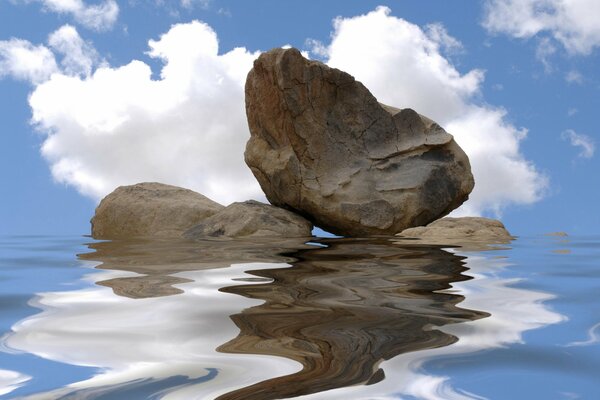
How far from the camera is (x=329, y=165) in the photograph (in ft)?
24.9

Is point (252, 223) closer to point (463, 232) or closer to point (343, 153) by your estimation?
point (343, 153)

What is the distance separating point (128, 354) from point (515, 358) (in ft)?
3.25

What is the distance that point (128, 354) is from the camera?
163 centimetres

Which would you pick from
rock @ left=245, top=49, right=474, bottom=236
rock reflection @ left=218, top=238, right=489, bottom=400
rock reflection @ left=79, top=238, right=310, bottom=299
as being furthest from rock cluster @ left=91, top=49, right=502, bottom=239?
rock reflection @ left=218, top=238, right=489, bottom=400

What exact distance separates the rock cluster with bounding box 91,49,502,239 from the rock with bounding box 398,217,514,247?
8cm

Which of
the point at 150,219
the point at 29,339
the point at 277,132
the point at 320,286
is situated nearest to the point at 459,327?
the point at 320,286

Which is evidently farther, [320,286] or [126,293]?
[320,286]

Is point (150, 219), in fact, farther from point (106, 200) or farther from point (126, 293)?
point (126, 293)

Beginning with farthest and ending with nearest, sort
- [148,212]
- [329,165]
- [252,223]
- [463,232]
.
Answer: [148,212] < [329,165] < [252,223] < [463,232]

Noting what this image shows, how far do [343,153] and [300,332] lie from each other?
5.90 meters

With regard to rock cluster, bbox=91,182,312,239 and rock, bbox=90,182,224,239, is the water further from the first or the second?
rock, bbox=90,182,224,239

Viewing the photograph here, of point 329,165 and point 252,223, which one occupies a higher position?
point 329,165

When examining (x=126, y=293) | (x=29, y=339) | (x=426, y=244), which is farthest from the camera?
(x=426, y=244)

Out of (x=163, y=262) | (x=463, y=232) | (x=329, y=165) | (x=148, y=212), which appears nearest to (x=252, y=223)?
(x=329, y=165)
